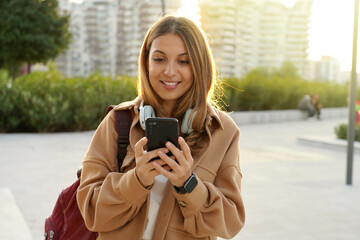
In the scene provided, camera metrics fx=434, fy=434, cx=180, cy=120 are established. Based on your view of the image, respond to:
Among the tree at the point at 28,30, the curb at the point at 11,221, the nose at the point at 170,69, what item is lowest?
the curb at the point at 11,221

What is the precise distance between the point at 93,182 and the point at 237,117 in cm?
1550

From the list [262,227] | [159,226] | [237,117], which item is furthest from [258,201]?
[237,117]

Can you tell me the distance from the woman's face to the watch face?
392mm

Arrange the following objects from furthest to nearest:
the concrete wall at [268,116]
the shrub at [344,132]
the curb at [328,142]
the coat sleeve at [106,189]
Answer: the concrete wall at [268,116] < the shrub at [344,132] < the curb at [328,142] < the coat sleeve at [106,189]

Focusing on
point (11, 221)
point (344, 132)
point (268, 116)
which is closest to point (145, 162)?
point (11, 221)

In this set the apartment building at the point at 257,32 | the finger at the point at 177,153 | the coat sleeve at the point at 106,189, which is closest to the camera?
the finger at the point at 177,153

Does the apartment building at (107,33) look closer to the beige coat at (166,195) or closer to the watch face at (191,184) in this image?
the beige coat at (166,195)

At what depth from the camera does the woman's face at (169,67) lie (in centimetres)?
174

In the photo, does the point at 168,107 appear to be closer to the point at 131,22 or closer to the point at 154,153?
the point at 154,153

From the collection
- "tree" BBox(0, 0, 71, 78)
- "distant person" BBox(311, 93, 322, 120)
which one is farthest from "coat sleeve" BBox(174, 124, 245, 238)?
"tree" BBox(0, 0, 71, 78)

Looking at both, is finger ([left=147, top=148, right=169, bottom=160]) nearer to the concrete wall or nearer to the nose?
the nose

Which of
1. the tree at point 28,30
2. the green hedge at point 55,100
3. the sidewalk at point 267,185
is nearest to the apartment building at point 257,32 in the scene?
the tree at point 28,30

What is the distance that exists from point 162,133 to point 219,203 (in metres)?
0.38

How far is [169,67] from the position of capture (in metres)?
1.75
